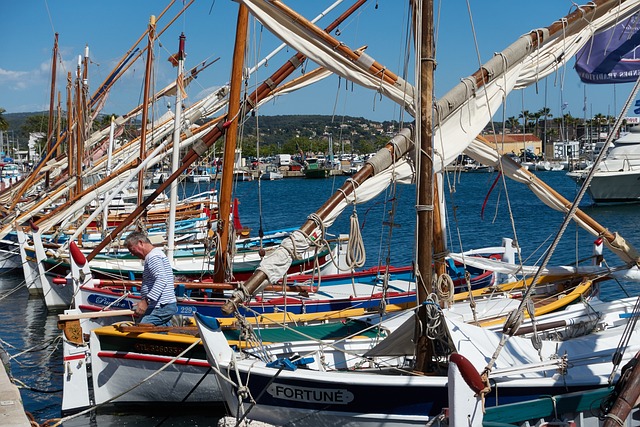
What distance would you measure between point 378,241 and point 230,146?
26763 mm

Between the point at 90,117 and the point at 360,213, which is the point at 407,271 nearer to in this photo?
the point at 90,117

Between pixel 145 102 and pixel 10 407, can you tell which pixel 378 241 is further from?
pixel 10 407

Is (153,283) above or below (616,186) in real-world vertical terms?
below

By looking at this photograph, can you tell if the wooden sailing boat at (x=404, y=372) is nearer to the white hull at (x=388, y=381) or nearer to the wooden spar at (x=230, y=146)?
the white hull at (x=388, y=381)

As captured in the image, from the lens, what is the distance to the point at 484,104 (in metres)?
12.7

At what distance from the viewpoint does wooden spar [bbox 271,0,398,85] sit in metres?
12.2

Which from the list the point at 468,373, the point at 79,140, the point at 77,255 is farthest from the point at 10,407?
the point at 79,140

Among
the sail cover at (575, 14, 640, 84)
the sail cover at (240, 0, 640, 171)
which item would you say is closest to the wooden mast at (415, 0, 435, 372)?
the sail cover at (240, 0, 640, 171)

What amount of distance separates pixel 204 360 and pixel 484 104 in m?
6.19

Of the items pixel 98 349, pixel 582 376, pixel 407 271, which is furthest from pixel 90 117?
pixel 582 376

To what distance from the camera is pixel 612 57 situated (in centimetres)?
1595

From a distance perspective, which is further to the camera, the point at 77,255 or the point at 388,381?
the point at 77,255

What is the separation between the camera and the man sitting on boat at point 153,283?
41.7ft

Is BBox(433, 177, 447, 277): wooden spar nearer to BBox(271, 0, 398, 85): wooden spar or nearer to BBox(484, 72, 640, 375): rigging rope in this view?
BBox(271, 0, 398, 85): wooden spar
